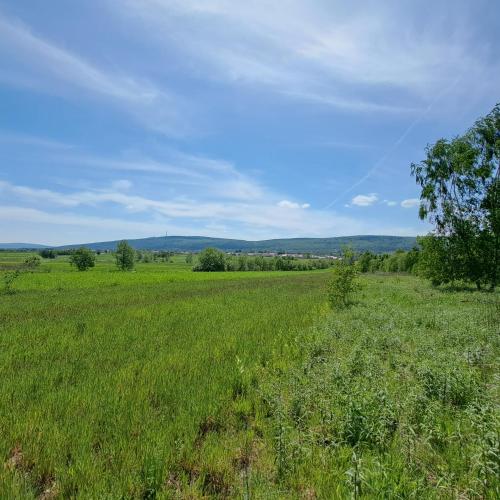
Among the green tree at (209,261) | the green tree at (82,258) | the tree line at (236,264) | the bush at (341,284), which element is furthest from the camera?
the tree line at (236,264)

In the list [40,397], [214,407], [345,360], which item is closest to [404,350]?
[345,360]

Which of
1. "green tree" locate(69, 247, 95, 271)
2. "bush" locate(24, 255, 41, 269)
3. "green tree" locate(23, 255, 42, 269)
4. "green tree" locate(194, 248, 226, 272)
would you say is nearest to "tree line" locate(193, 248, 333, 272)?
"green tree" locate(194, 248, 226, 272)

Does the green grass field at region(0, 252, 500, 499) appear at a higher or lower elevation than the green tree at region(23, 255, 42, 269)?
lower

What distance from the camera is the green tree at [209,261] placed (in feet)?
299

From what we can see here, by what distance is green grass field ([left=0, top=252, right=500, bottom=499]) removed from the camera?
384cm

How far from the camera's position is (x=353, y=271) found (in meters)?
21.2

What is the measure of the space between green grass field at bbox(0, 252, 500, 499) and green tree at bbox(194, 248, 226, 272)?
80276mm

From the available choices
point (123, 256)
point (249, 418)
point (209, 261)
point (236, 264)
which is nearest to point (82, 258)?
point (123, 256)

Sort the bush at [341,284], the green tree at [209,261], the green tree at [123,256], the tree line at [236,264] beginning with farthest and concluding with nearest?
the tree line at [236,264]
the green tree at [209,261]
the green tree at [123,256]
the bush at [341,284]

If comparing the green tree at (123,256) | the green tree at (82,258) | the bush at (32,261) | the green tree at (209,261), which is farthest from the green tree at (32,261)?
the green tree at (209,261)

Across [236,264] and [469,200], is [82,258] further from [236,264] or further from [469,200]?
[469,200]

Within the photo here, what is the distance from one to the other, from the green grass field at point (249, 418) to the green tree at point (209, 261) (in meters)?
80.3

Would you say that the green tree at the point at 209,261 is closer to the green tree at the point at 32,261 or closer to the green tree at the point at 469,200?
the green tree at the point at 32,261

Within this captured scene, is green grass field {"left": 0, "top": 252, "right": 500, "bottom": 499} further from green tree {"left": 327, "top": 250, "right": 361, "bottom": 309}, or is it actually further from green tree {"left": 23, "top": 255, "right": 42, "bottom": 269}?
green tree {"left": 23, "top": 255, "right": 42, "bottom": 269}
